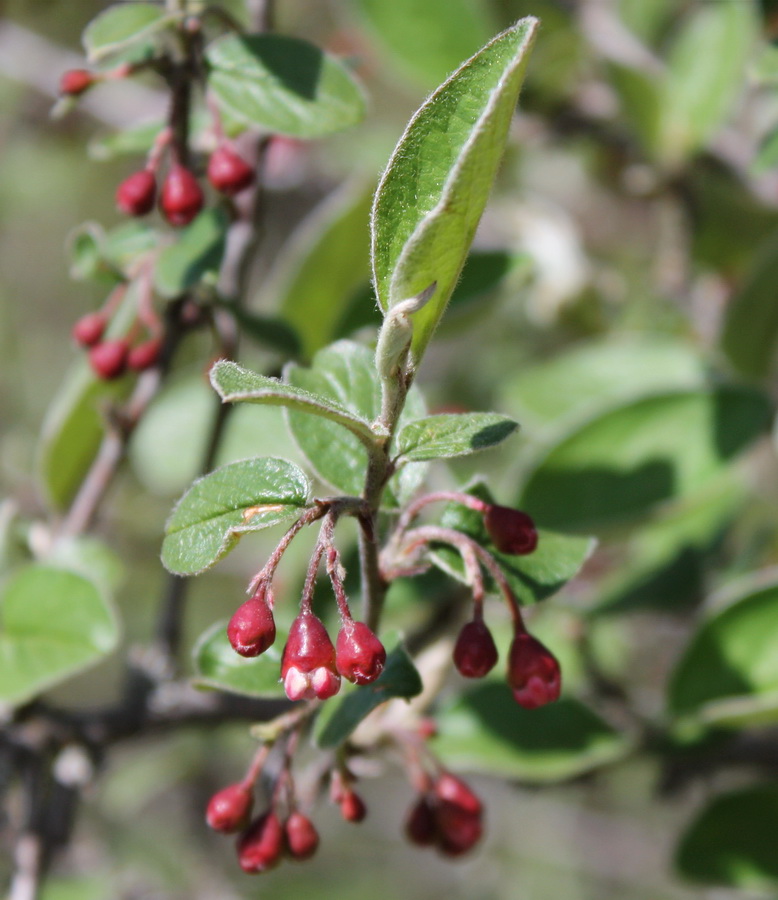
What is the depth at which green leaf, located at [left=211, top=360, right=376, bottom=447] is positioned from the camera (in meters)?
0.55

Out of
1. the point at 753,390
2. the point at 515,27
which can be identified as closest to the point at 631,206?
the point at 753,390

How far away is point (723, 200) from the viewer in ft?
5.78

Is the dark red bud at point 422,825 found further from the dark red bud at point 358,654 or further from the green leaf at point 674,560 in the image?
the green leaf at point 674,560

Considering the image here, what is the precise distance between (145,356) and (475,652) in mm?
542

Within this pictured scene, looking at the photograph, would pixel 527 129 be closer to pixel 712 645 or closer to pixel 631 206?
pixel 631 206

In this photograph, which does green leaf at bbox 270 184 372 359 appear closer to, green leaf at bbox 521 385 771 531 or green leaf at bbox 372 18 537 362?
green leaf at bbox 521 385 771 531

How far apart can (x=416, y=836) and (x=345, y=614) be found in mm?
419

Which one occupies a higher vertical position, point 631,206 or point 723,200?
point 723,200

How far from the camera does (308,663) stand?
26.0 inches

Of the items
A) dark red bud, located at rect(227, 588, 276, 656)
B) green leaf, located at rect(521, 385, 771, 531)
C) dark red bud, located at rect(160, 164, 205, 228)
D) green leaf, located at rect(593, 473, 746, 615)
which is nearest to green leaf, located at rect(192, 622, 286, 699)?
dark red bud, located at rect(227, 588, 276, 656)

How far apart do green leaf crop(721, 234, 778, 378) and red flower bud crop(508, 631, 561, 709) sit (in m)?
0.87

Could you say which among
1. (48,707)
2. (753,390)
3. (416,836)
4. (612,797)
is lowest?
(612,797)

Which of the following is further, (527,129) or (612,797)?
(612,797)

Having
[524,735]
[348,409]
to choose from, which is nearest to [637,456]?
[524,735]
